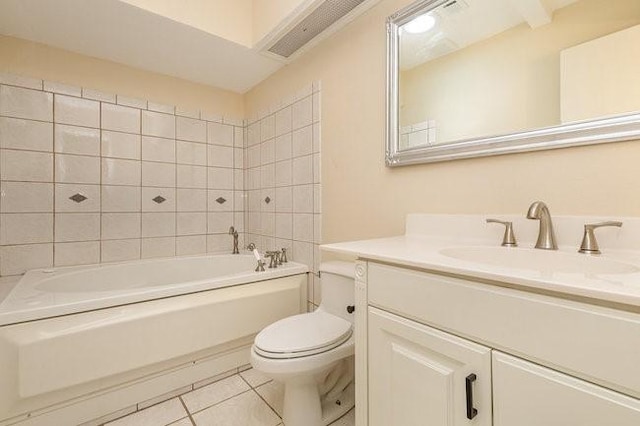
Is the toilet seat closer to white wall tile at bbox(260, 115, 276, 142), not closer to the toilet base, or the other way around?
the toilet base

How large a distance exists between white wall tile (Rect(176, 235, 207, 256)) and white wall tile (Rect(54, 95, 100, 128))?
1.02 m

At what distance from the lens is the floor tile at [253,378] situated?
64.7 inches

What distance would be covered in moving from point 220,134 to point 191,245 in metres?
1.01

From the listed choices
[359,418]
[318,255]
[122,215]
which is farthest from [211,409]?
[122,215]

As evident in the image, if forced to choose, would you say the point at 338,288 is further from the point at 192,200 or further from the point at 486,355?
the point at 192,200

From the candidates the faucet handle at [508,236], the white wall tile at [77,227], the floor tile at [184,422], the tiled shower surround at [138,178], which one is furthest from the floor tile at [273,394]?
the white wall tile at [77,227]

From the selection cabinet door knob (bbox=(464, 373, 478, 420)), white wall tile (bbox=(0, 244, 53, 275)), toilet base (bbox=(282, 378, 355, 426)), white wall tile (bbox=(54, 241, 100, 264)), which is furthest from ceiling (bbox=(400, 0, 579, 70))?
white wall tile (bbox=(0, 244, 53, 275))

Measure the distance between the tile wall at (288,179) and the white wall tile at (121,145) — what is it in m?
0.87

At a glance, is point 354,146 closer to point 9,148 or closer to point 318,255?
point 318,255

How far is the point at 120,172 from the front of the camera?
2172 millimetres

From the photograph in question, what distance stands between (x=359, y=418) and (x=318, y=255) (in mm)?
1038

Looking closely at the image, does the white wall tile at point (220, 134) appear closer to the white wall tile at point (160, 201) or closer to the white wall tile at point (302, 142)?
the white wall tile at point (160, 201)

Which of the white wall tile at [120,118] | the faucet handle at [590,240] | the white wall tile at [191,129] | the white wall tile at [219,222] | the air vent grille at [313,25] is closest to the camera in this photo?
the faucet handle at [590,240]

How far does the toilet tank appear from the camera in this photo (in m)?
1.42
